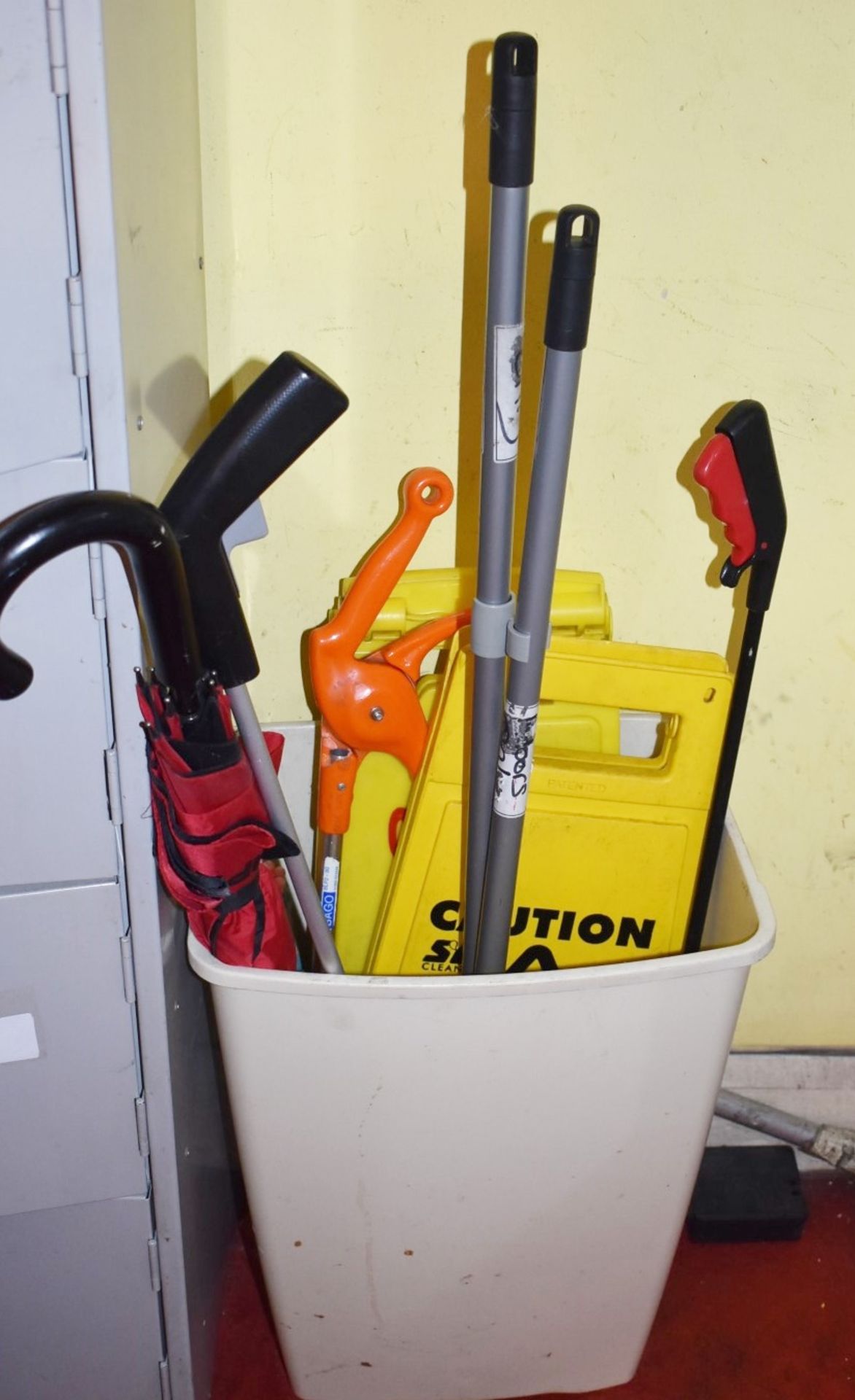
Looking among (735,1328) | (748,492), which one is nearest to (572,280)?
(748,492)

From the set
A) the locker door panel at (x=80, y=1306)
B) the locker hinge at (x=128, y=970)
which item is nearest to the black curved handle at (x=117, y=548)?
the locker hinge at (x=128, y=970)

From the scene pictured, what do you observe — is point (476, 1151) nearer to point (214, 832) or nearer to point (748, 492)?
point (214, 832)

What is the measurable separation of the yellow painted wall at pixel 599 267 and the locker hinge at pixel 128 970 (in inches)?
15.0

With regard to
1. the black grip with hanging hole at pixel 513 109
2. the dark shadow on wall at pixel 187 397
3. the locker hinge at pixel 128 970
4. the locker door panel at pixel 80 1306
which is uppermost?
the black grip with hanging hole at pixel 513 109

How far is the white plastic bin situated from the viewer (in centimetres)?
94

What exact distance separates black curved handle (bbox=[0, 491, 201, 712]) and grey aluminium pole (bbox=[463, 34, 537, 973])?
0.21 metres

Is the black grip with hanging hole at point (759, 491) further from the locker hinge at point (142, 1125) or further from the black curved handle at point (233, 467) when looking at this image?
Result: the locker hinge at point (142, 1125)

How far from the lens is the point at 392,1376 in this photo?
1.16m

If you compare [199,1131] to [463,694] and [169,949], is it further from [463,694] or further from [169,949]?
[463,694]

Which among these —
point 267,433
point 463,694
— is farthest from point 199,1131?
point 267,433

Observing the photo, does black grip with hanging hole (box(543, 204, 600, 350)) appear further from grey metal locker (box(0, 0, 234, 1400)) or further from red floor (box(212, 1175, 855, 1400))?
red floor (box(212, 1175, 855, 1400))

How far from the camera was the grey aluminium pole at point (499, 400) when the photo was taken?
2.20 ft

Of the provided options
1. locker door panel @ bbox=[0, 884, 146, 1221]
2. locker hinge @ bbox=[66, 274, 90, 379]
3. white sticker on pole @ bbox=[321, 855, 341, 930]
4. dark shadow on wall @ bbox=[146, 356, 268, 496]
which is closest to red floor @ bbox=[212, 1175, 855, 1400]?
locker door panel @ bbox=[0, 884, 146, 1221]

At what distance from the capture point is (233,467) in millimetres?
792
